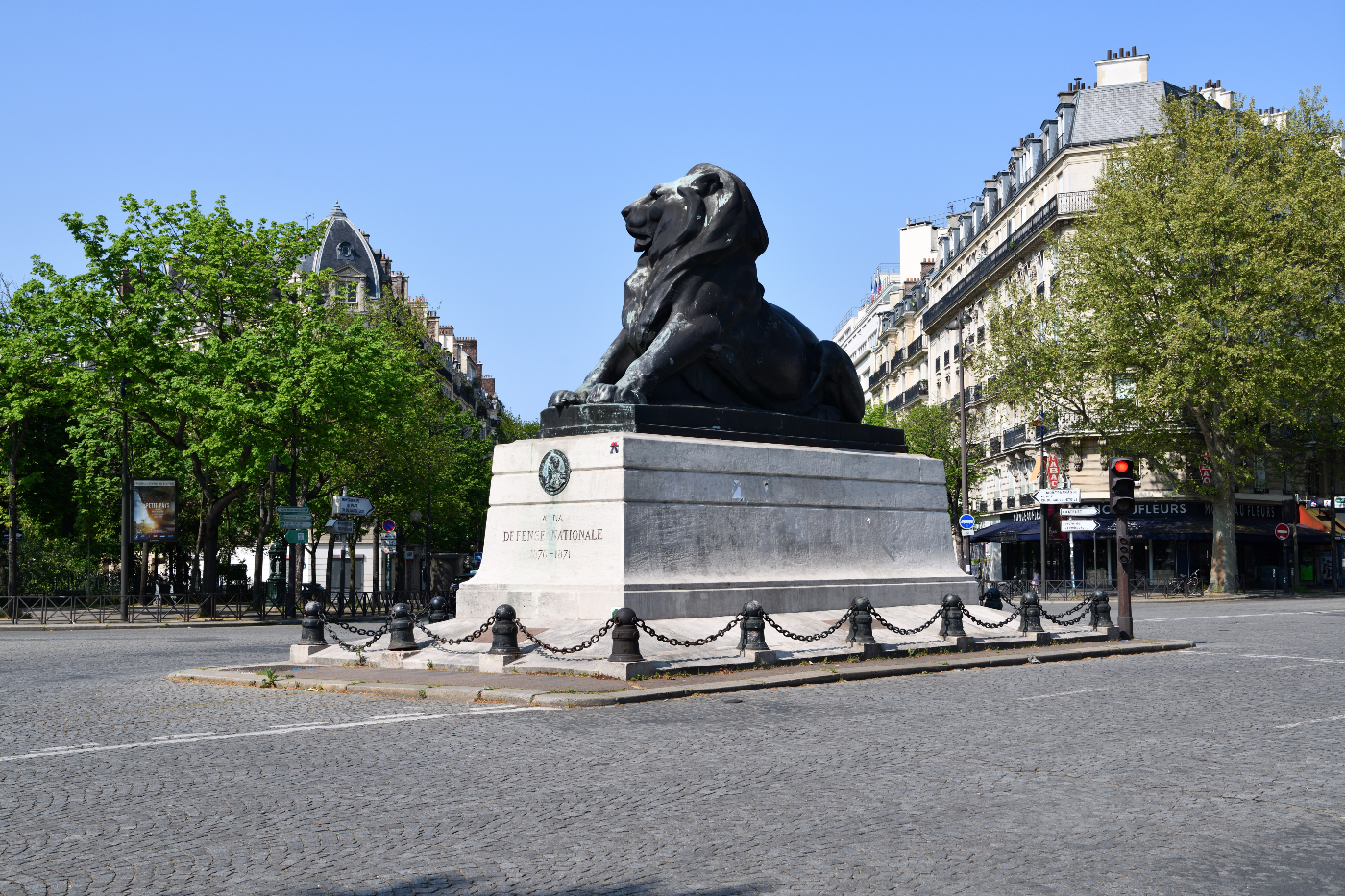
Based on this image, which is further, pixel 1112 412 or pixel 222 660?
pixel 1112 412

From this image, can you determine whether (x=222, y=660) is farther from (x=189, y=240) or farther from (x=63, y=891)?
(x=189, y=240)

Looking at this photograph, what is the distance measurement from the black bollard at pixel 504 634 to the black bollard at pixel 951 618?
5900mm

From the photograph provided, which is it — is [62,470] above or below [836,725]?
above

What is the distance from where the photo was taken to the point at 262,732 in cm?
961

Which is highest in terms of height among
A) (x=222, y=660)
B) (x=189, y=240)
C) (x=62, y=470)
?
(x=189, y=240)

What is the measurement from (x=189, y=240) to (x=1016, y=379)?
28.0 metres

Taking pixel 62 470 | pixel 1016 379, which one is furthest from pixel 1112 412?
pixel 62 470

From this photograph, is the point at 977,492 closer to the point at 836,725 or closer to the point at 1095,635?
the point at 1095,635

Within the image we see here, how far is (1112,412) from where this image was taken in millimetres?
45281

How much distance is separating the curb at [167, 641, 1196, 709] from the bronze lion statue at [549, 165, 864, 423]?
4247 millimetres

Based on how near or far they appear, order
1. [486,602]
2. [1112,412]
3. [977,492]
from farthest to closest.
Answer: [977,492]
[1112,412]
[486,602]

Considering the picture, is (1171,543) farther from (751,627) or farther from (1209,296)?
(751,627)

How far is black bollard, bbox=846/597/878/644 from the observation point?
15.1 metres

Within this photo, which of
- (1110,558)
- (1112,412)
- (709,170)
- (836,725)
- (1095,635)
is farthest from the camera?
(1110,558)
